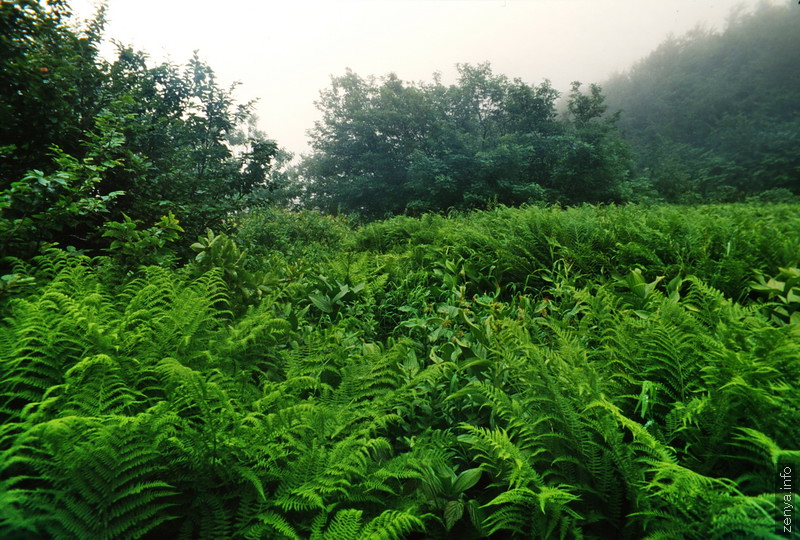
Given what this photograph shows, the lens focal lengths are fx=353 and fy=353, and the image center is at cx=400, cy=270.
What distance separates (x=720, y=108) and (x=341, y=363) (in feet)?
130

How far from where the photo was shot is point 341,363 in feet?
6.20

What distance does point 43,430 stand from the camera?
97cm

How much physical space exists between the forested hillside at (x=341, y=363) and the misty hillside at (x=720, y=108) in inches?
772

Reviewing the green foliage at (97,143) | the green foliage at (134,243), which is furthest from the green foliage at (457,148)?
the green foliage at (134,243)

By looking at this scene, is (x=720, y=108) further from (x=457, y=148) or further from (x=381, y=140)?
(x=381, y=140)

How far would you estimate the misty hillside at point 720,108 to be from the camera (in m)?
20.4

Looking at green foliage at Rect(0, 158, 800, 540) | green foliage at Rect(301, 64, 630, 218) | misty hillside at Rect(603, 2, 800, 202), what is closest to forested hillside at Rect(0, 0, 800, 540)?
green foliage at Rect(0, 158, 800, 540)

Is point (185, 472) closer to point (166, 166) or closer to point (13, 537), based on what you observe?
point (13, 537)

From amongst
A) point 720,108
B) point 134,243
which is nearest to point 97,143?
point 134,243

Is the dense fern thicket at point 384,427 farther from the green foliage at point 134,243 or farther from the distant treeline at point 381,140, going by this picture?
the distant treeline at point 381,140

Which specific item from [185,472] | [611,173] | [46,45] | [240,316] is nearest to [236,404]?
[185,472]

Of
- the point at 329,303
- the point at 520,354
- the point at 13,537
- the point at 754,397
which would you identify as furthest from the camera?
the point at 329,303

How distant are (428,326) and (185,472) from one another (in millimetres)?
1817

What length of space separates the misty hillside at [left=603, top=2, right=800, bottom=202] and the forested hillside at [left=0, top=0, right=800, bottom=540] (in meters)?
19.6
